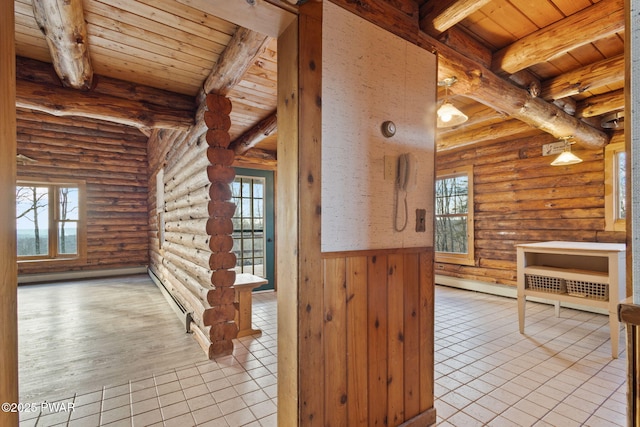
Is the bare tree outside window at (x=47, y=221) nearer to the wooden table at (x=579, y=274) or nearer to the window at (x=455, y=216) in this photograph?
the window at (x=455, y=216)

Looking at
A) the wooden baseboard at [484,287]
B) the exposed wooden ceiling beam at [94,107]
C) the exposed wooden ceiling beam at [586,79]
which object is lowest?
the wooden baseboard at [484,287]

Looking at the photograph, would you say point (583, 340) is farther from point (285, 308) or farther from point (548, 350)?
point (285, 308)

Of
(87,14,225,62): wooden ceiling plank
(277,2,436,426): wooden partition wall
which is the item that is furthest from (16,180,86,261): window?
(277,2,436,426): wooden partition wall

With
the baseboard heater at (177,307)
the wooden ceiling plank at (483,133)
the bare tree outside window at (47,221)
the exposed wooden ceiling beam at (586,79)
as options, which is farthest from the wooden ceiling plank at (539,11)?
the bare tree outside window at (47,221)

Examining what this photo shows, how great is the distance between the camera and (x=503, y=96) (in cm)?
277

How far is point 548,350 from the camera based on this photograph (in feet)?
9.46

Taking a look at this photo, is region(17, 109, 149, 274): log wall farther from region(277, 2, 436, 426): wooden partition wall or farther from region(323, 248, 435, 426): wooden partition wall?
region(323, 248, 435, 426): wooden partition wall

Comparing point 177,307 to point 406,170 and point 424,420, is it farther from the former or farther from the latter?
point 406,170

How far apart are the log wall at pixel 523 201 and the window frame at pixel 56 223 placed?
828 centimetres

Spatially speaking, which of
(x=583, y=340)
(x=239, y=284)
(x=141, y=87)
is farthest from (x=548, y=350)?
(x=141, y=87)

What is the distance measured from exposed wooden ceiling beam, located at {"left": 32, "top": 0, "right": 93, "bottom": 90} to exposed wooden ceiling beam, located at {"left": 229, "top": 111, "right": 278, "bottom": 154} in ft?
5.83

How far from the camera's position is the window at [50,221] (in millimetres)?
6254

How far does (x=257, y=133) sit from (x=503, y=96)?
307 centimetres

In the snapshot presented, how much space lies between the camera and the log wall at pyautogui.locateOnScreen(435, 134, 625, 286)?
4.20 m
